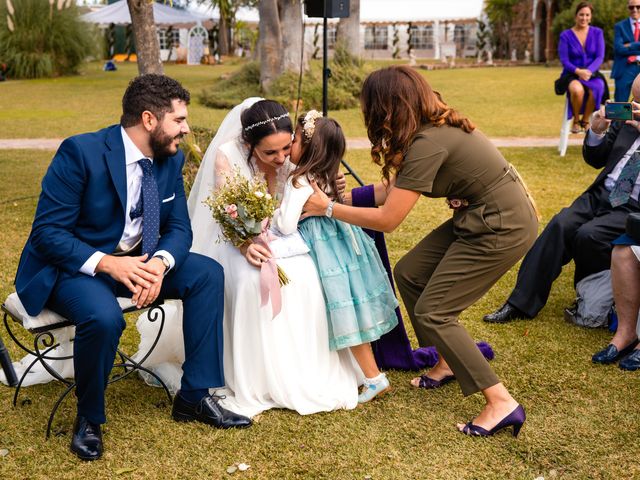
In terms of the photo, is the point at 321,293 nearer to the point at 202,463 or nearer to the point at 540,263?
the point at 202,463

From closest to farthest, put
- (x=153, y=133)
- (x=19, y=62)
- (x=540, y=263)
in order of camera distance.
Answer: (x=153, y=133)
(x=540, y=263)
(x=19, y=62)

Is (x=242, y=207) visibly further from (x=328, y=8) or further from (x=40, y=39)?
A: (x=40, y=39)

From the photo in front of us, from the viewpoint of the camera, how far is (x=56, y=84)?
80.8 ft

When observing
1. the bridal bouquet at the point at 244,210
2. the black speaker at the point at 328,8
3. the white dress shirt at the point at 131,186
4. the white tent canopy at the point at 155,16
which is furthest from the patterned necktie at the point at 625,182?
the white tent canopy at the point at 155,16

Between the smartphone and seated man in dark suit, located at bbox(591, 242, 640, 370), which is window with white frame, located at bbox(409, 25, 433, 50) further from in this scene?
seated man in dark suit, located at bbox(591, 242, 640, 370)

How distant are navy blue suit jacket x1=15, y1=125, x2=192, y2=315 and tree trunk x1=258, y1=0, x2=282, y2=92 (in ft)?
48.5

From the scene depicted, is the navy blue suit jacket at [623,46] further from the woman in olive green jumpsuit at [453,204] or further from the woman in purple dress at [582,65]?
the woman in olive green jumpsuit at [453,204]

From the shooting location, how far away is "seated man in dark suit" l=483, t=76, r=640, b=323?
5.12 metres

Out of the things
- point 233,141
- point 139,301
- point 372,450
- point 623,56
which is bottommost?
point 372,450

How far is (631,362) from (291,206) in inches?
85.5

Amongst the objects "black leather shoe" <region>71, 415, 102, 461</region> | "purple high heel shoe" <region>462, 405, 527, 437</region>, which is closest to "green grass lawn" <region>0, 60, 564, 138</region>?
"black leather shoe" <region>71, 415, 102, 461</region>

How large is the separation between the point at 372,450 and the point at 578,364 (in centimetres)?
162

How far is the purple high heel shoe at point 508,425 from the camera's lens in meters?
3.74

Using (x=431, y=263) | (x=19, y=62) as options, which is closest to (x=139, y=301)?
(x=431, y=263)
